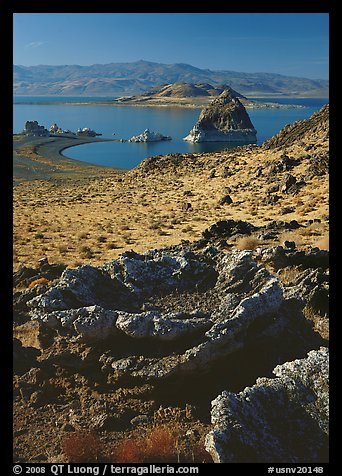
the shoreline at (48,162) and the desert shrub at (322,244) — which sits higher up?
the shoreline at (48,162)

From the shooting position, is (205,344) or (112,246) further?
(112,246)

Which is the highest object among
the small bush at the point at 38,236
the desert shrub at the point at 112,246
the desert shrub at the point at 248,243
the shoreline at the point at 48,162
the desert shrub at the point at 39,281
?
the shoreline at the point at 48,162

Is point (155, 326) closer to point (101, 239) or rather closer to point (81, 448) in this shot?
point (81, 448)

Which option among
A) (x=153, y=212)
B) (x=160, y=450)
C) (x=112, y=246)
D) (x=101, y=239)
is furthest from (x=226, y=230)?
(x=160, y=450)

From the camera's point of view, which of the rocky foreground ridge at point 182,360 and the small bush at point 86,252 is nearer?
the rocky foreground ridge at point 182,360

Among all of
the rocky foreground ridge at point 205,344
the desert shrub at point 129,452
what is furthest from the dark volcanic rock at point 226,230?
the desert shrub at point 129,452

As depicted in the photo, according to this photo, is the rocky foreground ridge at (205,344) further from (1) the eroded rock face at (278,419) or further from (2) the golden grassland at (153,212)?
(2) the golden grassland at (153,212)
